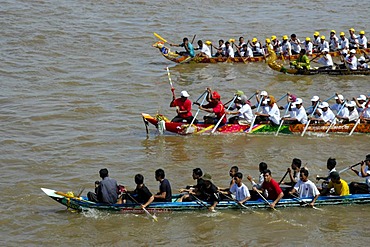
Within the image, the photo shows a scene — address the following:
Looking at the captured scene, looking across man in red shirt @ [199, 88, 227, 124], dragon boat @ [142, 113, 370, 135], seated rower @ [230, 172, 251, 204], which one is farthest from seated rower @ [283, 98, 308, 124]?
seated rower @ [230, 172, 251, 204]

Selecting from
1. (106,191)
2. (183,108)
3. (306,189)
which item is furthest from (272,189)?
(183,108)

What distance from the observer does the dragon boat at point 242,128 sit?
19438 millimetres

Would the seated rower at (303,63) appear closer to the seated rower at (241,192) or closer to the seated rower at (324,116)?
the seated rower at (324,116)

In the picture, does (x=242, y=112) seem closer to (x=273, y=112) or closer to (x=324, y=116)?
(x=273, y=112)

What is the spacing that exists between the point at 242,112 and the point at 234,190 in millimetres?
5173

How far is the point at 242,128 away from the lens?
19.6 metres

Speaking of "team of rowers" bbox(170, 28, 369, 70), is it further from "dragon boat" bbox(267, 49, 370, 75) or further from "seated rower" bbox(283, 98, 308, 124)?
"seated rower" bbox(283, 98, 308, 124)

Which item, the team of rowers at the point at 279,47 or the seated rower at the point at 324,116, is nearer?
the seated rower at the point at 324,116

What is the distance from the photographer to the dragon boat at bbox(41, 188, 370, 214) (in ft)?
47.2

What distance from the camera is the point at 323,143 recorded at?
63.1ft

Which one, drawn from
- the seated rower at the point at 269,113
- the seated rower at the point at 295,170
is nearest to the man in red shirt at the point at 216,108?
the seated rower at the point at 269,113

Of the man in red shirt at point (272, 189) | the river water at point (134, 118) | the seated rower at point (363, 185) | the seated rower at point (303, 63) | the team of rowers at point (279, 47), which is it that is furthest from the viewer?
the team of rowers at point (279, 47)

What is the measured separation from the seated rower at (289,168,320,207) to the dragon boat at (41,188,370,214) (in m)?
0.10

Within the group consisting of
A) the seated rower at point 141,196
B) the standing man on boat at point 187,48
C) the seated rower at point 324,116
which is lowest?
the seated rower at point 141,196
